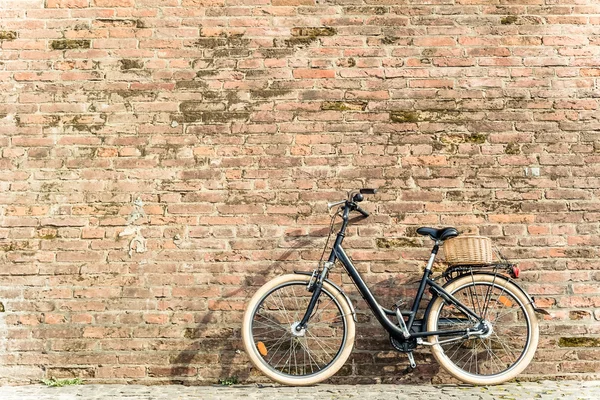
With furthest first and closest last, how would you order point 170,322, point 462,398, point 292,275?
point 170,322 < point 292,275 < point 462,398

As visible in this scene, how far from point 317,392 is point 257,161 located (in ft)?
5.28

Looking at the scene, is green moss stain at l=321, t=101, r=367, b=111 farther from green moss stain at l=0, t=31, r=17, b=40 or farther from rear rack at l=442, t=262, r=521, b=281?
green moss stain at l=0, t=31, r=17, b=40

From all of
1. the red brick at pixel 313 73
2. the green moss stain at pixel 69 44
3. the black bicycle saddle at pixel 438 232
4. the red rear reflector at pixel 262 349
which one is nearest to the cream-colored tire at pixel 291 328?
the red rear reflector at pixel 262 349

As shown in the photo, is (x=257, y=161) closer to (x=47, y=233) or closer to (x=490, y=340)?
(x=47, y=233)

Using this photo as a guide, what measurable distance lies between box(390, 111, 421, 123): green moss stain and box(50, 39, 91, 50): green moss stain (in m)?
2.28

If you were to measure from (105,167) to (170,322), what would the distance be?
119cm

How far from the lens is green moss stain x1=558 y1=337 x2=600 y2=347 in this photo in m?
3.91

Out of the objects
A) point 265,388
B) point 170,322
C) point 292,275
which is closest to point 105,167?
point 170,322

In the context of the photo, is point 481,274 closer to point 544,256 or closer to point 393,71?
point 544,256

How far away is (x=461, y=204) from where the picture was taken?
402 cm

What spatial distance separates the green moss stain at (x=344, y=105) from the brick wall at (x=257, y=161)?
0.4 inches

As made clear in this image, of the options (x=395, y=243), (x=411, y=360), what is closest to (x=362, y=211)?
(x=395, y=243)

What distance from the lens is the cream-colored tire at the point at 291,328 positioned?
3.58 meters

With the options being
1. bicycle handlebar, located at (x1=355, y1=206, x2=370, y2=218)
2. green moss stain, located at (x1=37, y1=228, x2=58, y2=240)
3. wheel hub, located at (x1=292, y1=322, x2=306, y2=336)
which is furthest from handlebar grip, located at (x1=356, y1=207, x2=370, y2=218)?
green moss stain, located at (x1=37, y1=228, x2=58, y2=240)
